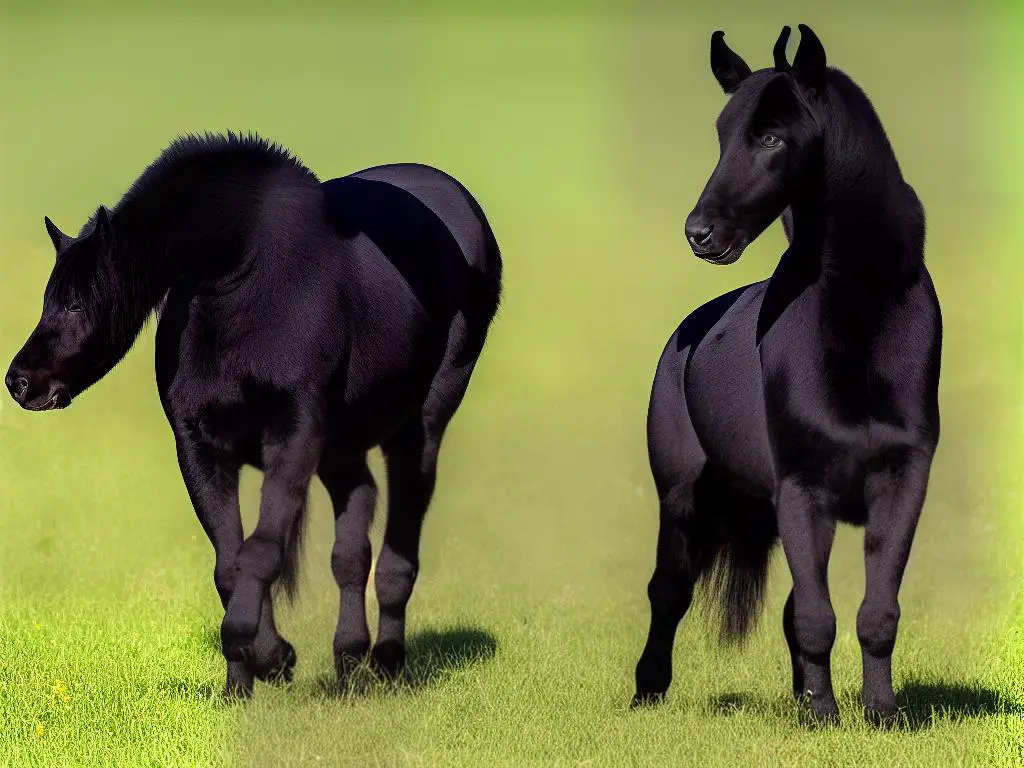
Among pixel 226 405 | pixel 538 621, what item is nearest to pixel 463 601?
pixel 538 621

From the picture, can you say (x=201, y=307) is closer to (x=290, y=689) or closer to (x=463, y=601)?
(x=290, y=689)

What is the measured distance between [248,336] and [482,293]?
2191mm

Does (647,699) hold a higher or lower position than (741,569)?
lower

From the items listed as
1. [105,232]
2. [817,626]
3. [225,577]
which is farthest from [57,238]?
[817,626]

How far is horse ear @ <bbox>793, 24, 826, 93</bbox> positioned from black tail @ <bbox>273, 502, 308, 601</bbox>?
3.25m

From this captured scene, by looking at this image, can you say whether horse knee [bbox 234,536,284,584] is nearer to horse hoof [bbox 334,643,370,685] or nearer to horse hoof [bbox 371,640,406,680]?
horse hoof [bbox 334,643,370,685]

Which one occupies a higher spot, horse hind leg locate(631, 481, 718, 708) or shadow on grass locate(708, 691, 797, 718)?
horse hind leg locate(631, 481, 718, 708)

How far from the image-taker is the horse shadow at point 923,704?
298 inches

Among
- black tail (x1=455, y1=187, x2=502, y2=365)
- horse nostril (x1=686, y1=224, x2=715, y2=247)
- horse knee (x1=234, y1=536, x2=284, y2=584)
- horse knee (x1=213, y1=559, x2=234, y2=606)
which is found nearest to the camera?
horse nostril (x1=686, y1=224, x2=715, y2=247)

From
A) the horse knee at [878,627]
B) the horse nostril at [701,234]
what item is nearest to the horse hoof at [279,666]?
the horse knee at [878,627]

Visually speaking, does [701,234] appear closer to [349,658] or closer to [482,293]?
[482,293]

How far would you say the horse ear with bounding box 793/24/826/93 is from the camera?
23.1 ft

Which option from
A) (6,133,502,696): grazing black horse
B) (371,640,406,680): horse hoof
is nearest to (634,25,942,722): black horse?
(6,133,502,696): grazing black horse

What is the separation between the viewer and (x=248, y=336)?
305 inches
